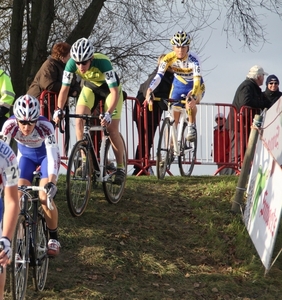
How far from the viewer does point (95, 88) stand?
11.8 meters

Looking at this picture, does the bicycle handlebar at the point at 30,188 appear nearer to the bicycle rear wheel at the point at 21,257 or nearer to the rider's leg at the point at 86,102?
the bicycle rear wheel at the point at 21,257

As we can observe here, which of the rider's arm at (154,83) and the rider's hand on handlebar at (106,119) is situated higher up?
the rider's arm at (154,83)

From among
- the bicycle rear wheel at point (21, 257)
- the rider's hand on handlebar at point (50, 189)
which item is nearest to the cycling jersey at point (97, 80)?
the rider's hand on handlebar at point (50, 189)

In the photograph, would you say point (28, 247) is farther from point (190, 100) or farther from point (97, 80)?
point (190, 100)

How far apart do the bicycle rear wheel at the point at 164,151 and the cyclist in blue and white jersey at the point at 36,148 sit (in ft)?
12.9

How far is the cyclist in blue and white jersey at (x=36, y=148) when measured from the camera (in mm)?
9109

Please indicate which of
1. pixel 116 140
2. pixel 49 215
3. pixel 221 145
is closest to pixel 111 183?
pixel 116 140

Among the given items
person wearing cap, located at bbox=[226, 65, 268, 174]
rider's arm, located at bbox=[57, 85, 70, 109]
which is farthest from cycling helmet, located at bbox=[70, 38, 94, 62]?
person wearing cap, located at bbox=[226, 65, 268, 174]

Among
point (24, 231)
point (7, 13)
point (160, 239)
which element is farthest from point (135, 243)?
point (7, 13)

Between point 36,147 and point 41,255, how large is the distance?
1.26 m

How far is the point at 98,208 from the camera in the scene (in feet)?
39.4

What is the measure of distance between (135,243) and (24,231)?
2669 mm

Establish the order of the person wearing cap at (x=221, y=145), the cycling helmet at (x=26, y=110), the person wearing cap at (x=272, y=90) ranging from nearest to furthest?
the cycling helmet at (x=26, y=110), the person wearing cap at (x=272, y=90), the person wearing cap at (x=221, y=145)

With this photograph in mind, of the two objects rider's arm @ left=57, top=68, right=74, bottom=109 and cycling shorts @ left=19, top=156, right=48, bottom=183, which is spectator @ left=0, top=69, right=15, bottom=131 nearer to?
rider's arm @ left=57, top=68, right=74, bottom=109
